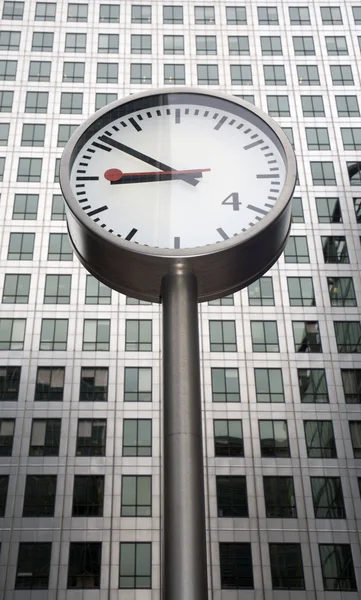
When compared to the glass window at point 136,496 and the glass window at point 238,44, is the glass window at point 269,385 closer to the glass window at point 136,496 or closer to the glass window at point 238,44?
the glass window at point 136,496

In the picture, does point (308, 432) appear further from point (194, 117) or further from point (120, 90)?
point (194, 117)

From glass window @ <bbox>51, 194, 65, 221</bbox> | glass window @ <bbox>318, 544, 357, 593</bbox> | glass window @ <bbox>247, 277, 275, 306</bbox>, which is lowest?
glass window @ <bbox>318, 544, 357, 593</bbox>

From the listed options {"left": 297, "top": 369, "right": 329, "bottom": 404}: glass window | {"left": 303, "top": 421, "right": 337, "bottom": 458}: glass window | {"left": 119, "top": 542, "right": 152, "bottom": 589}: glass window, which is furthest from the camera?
{"left": 297, "top": 369, "right": 329, "bottom": 404}: glass window

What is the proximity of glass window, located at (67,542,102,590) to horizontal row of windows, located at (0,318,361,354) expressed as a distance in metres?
8.90

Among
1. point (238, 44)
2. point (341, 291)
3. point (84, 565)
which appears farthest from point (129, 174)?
point (238, 44)

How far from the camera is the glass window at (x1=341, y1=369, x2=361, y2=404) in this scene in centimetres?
3100

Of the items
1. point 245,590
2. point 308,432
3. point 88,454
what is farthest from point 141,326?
point 245,590

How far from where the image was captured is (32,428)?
98.0 ft

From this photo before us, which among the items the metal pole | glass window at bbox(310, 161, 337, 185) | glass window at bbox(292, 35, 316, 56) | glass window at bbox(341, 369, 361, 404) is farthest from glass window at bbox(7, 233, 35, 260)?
the metal pole

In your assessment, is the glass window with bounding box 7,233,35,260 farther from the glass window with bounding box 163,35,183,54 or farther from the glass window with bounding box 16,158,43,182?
the glass window with bounding box 163,35,183,54

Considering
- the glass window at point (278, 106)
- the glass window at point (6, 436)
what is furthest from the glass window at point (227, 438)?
the glass window at point (278, 106)

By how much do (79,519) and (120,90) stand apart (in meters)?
23.5

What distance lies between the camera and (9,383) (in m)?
30.7

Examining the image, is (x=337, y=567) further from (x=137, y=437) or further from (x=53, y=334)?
(x=53, y=334)
